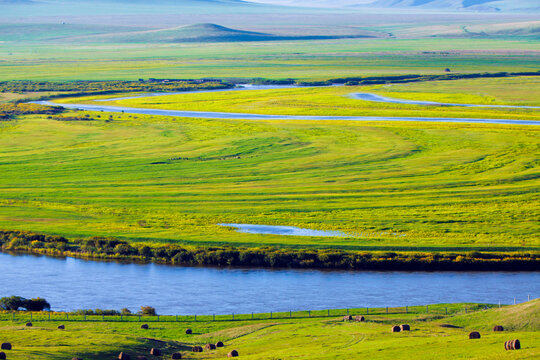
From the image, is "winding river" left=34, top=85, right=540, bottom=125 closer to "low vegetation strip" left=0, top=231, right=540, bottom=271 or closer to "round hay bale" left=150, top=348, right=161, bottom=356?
"low vegetation strip" left=0, top=231, right=540, bottom=271

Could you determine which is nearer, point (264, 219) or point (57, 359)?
point (57, 359)

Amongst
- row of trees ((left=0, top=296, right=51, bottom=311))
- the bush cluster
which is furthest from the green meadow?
row of trees ((left=0, top=296, right=51, bottom=311))

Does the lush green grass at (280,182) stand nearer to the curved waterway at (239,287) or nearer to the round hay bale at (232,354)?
the curved waterway at (239,287)

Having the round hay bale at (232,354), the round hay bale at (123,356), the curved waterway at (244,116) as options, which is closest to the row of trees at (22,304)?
the round hay bale at (123,356)

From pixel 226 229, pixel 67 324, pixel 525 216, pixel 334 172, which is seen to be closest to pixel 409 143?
pixel 334 172

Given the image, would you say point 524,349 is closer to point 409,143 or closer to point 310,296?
point 310,296

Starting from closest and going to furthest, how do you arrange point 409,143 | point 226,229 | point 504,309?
point 504,309
point 226,229
point 409,143
